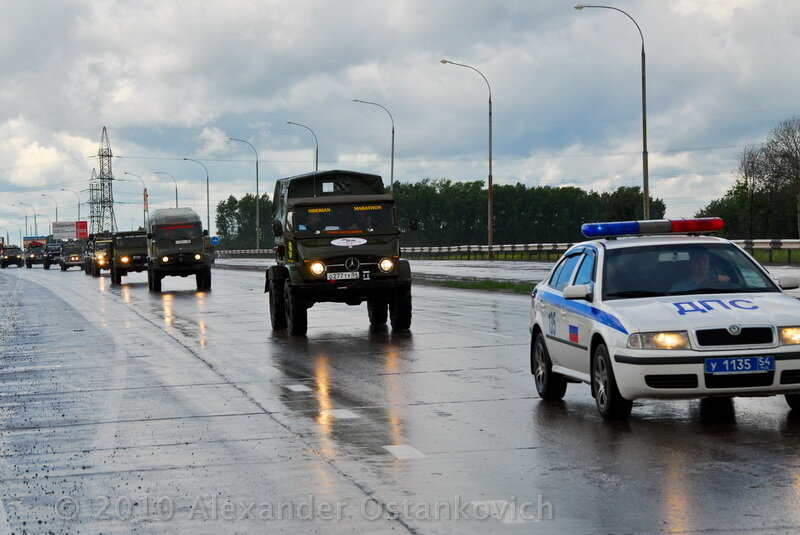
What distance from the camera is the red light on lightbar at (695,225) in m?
11.3

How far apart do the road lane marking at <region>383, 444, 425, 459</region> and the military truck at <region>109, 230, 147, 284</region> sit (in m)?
44.0

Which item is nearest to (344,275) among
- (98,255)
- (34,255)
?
(98,255)

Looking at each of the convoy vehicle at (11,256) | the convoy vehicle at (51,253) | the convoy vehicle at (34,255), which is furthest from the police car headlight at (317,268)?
the convoy vehicle at (11,256)

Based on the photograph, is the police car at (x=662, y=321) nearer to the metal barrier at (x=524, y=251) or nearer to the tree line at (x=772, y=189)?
the metal barrier at (x=524, y=251)

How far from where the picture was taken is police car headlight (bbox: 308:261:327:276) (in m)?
20.9

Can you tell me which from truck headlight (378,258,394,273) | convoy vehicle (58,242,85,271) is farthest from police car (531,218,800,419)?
convoy vehicle (58,242,85,271)

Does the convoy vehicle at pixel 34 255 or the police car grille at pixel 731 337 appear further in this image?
the convoy vehicle at pixel 34 255

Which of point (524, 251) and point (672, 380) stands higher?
point (672, 380)

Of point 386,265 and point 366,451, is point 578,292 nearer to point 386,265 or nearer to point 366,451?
point 366,451

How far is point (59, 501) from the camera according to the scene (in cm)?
734

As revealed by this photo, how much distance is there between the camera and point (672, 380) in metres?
9.40

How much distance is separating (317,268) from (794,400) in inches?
458

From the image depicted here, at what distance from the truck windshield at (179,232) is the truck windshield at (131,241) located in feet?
28.4

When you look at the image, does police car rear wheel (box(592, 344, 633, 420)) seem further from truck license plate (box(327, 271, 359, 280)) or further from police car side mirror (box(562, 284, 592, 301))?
truck license plate (box(327, 271, 359, 280))
